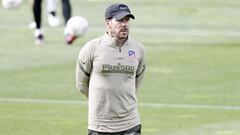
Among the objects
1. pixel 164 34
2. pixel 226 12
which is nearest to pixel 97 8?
pixel 226 12

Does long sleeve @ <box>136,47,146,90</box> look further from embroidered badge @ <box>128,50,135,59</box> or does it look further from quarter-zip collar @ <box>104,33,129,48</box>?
quarter-zip collar @ <box>104,33,129,48</box>

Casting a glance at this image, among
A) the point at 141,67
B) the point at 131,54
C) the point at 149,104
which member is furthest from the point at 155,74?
the point at 131,54

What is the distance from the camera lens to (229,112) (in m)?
15.5

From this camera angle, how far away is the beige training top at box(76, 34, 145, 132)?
10.0 metres

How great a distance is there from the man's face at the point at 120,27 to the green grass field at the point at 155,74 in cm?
409

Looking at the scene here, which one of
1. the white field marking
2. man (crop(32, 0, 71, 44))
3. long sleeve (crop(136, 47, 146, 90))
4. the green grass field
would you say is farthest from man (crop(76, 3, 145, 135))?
man (crop(32, 0, 71, 44))

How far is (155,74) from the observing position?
1956cm

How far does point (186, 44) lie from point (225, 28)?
394 centimetres

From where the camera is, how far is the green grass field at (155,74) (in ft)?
48.2

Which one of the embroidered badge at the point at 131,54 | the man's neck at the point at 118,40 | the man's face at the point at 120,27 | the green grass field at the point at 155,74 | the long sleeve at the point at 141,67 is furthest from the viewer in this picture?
the green grass field at the point at 155,74

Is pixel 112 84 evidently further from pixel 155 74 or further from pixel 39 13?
pixel 39 13

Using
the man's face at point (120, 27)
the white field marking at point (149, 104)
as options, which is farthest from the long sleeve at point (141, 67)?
the white field marking at point (149, 104)

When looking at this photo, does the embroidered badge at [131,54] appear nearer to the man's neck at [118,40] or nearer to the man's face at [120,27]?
the man's neck at [118,40]

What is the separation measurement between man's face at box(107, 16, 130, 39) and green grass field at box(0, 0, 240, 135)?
409 cm
